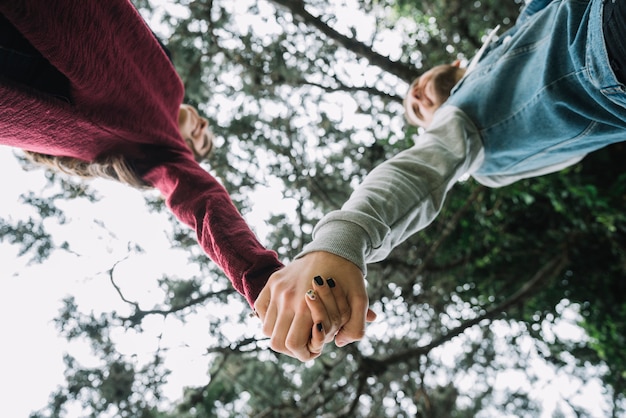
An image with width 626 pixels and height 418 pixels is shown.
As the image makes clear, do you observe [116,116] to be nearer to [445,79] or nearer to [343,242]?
[343,242]

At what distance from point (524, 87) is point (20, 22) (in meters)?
1.23

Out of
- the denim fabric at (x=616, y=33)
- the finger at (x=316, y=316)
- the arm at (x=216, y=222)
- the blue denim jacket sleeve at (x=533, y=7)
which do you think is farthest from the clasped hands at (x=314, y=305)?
the blue denim jacket sleeve at (x=533, y=7)

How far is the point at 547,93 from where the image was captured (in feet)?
3.63

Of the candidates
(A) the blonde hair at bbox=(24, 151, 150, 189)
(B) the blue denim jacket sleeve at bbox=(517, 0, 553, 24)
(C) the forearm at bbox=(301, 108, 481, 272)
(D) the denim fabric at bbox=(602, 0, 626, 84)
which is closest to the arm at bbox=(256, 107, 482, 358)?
(C) the forearm at bbox=(301, 108, 481, 272)

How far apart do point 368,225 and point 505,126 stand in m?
0.65

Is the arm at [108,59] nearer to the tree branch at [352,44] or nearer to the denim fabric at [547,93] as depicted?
the denim fabric at [547,93]

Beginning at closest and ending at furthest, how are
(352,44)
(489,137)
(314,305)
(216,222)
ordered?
(314,305)
(216,222)
(489,137)
(352,44)

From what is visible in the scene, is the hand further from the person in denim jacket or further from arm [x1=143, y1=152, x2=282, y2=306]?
arm [x1=143, y1=152, x2=282, y2=306]

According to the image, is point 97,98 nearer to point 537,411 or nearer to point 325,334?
point 325,334

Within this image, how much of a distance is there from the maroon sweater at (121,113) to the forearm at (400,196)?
10.7 inches

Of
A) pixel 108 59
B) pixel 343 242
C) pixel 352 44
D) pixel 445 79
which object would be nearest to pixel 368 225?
pixel 343 242

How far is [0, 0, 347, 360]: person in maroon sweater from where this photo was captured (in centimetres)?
89

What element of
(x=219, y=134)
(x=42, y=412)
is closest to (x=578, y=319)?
(x=219, y=134)

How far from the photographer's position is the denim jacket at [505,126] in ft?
3.01
